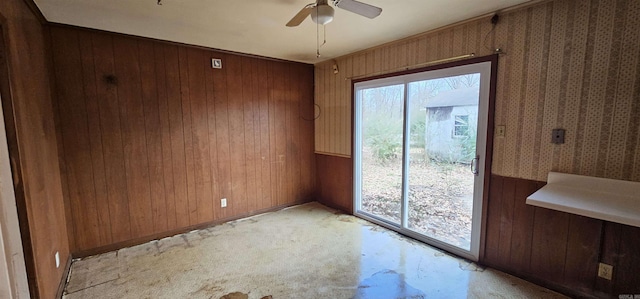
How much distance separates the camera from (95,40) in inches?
104

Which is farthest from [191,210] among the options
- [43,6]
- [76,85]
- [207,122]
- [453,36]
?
[453,36]

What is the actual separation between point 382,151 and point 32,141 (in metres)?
3.23

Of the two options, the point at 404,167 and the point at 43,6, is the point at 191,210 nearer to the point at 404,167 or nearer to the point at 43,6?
the point at 43,6

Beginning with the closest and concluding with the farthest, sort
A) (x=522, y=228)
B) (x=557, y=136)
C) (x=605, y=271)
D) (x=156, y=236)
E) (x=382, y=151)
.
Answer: (x=605, y=271) → (x=557, y=136) → (x=522, y=228) → (x=156, y=236) → (x=382, y=151)

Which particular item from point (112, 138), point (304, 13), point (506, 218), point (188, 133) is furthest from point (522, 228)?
point (112, 138)

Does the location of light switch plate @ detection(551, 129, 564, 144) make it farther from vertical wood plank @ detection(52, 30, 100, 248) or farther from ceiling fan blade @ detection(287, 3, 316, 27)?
vertical wood plank @ detection(52, 30, 100, 248)

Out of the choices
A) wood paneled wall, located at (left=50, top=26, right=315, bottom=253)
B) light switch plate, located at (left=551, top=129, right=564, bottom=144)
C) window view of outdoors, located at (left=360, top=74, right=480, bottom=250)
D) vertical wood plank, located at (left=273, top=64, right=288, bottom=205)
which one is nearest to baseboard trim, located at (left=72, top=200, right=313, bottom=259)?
wood paneled wall, located at (left=50, top=26, right=315, bottom=253)

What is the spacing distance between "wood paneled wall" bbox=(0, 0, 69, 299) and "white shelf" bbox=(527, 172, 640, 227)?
3.21 m

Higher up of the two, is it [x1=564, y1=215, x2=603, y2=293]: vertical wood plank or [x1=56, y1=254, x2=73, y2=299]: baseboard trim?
[x1=564, y1=215, x2=603, y2=293]: vertical wood plank

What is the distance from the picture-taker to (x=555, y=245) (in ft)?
6.88

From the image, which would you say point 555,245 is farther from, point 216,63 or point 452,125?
point 216,63

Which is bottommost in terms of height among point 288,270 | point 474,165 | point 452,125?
point 288,270

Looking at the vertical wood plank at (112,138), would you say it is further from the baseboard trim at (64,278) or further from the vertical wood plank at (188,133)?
the vertical wood plank at (188,133)

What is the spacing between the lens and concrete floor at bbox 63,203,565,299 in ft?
7.05
